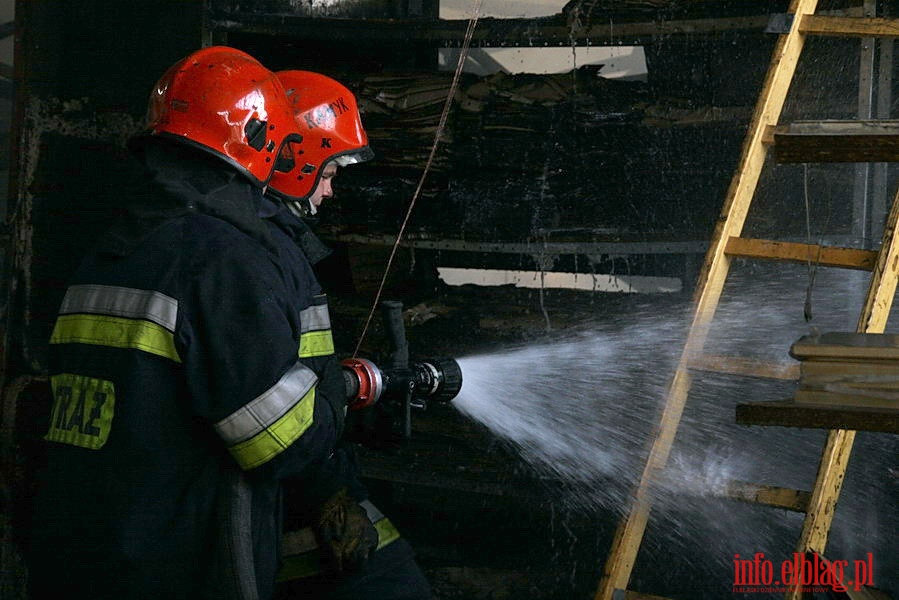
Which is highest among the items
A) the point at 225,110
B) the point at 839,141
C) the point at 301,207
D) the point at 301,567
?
the point at 225,110

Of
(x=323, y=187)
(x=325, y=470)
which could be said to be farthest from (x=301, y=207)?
(x=325, y=470)

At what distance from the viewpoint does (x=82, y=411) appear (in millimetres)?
2514

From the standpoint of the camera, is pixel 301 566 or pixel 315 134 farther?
pixel 315 134

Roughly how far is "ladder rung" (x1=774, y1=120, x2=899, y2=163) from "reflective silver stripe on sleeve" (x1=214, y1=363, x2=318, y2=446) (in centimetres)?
135

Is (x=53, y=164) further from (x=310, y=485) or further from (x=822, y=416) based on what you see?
(x=822, y=416)

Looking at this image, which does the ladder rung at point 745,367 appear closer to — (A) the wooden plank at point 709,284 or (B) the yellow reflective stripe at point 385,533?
(A) the wooden plank at point 709,284

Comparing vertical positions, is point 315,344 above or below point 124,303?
below

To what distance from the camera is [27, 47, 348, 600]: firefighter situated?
244cm

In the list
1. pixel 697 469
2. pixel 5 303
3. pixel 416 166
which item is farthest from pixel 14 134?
pixel 697 469

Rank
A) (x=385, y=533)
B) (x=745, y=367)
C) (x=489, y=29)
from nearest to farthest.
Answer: (x=745, y=367) → (x=385, y=533) → (x=489, y=29)

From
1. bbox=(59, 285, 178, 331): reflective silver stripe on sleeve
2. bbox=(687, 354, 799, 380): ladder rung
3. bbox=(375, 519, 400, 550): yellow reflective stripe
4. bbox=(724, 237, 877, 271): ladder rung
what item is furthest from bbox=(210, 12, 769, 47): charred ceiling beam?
bbox=(59, 285, 178, 331): reflective silver stripe on sleeve

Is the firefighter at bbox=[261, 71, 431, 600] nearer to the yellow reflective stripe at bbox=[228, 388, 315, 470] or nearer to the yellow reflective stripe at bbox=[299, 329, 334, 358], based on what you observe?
the yellow reflective stripe at bbox=[299, 329, 334, 358]

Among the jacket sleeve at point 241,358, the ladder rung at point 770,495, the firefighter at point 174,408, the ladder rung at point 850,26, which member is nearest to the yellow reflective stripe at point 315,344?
the firefighter at point 174,408

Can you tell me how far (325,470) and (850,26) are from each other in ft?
6.98
